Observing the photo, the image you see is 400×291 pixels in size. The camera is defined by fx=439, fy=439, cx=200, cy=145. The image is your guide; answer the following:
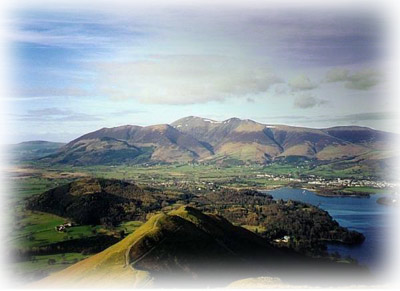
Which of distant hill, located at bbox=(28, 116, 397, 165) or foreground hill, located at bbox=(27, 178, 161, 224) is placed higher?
distant hill, located at bbox=(28, 116, 397, 165)

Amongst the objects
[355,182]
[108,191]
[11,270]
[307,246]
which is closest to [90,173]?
[108,191]

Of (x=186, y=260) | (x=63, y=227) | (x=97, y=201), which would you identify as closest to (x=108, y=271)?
(x=186, y=260)

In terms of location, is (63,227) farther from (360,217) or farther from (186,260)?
(360,217)

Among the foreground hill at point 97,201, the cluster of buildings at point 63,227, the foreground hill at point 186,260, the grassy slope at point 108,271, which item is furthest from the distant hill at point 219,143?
the grassy slope at point 108,271

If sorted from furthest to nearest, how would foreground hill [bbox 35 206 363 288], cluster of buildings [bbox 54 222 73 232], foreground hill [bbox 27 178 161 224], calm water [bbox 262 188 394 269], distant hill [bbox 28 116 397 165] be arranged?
1. distant hill [bbox 28 116 397 165]
2. foreground hill [bbox 27 178 161 224]
3. cluster of buildings [bbox 54 222 73 232]
4. calm water [bbox 262 188 394 269]
5. foreground hill [bbox 35 206 363 288]

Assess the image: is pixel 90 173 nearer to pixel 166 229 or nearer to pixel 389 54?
pixel 166 229

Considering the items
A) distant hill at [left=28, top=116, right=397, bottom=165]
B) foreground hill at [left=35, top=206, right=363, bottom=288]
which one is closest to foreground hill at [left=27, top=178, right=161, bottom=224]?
distant hill at [left=28, top=116, right=397, bottom=165]

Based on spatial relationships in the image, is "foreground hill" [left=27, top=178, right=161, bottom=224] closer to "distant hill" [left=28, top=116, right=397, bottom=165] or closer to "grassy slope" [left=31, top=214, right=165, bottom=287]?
"distant hill" [left=28, top=116, right=397, bottom=165]
